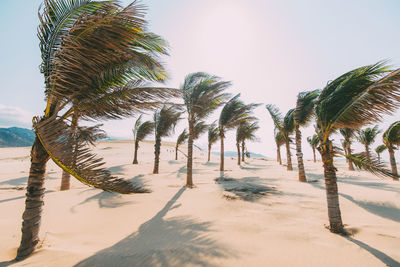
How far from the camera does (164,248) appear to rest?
269cm

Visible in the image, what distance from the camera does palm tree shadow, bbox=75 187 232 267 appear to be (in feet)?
7.64

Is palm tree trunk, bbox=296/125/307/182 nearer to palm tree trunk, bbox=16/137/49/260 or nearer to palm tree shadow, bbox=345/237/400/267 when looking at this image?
palm tree shadow, bbox=345/237/400/267

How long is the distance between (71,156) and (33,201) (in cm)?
140

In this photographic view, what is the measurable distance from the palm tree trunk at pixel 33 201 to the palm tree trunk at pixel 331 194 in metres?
5.40

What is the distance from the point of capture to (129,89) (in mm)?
3287

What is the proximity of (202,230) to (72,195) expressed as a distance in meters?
5.25

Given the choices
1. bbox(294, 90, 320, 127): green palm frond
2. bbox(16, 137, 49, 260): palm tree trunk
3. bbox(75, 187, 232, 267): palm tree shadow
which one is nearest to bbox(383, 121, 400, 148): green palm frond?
bbox(294, 90, 320, 127): green palm frond

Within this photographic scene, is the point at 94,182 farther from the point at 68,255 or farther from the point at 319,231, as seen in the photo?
the point at 319,231

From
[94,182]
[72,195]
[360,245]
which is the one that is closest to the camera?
Result: [94,182]

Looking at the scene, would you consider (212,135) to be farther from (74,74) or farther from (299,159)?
(74,74)

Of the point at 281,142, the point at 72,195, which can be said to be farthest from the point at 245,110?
the point at 281,142

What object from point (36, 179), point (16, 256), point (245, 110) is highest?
point (245, 110)

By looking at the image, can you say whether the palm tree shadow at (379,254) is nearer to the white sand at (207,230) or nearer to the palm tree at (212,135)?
the white sand at (207,230)

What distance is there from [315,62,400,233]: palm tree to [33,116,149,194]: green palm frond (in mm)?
4204
